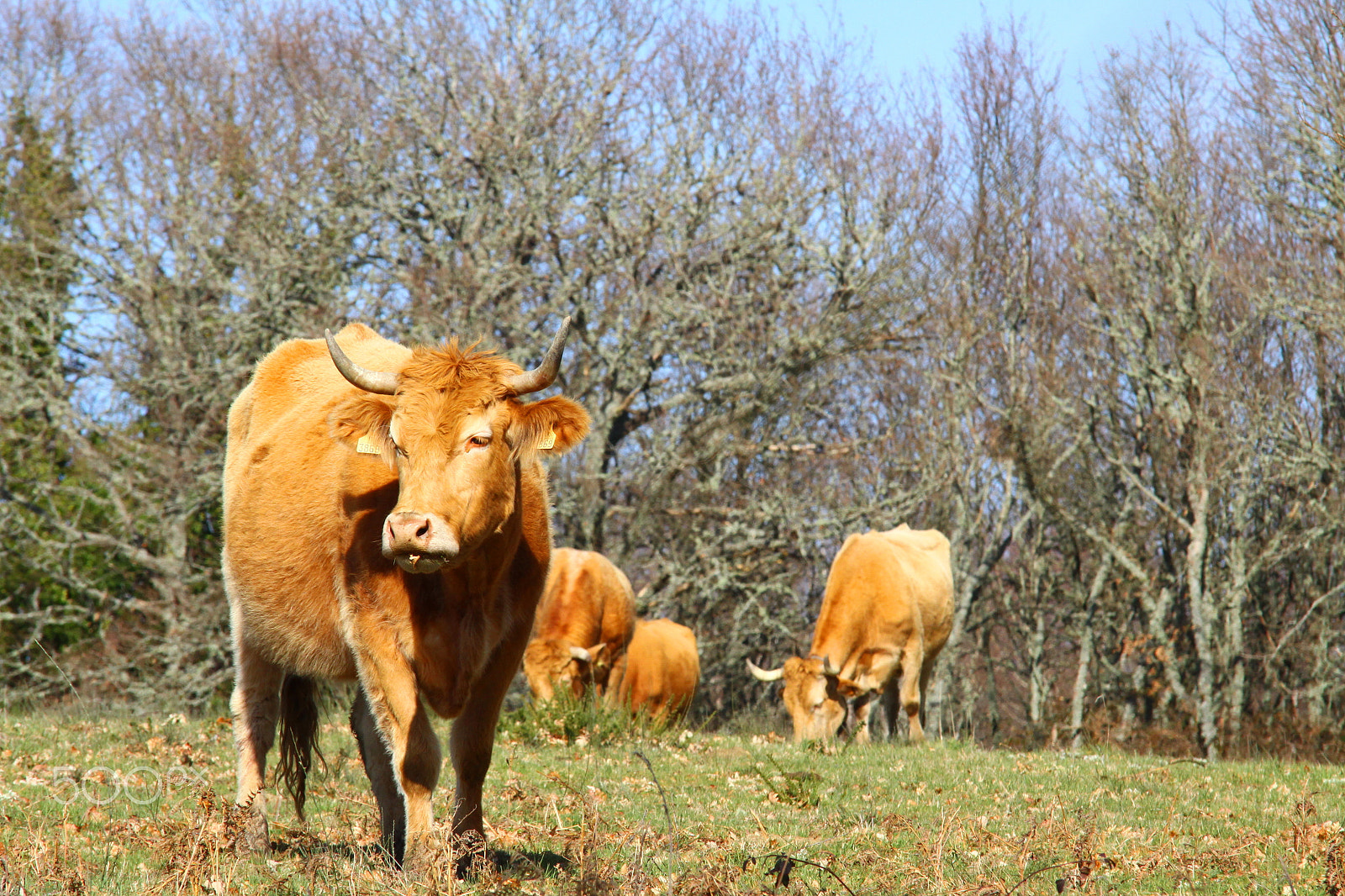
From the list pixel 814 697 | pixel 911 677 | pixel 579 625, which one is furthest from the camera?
pixel 579 625

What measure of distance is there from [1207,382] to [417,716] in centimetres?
1701

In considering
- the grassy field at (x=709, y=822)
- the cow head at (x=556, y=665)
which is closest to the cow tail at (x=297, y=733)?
the grassy field at (x=709, y=822)

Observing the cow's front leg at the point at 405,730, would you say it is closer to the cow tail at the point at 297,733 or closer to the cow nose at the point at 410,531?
the cow nose at the point at 410,531

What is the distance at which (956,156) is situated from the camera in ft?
73.6

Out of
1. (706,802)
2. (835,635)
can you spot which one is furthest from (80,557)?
(706,802)

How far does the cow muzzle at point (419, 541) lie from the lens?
416cm

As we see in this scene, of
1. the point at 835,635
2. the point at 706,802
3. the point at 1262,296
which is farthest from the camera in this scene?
the point at 1262,296

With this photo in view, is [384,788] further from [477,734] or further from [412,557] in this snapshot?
[412,557]

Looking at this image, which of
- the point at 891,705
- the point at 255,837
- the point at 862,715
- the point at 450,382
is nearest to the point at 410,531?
the point at 450,382

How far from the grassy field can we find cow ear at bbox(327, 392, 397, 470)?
1.48 metres

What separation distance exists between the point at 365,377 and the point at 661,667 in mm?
11400

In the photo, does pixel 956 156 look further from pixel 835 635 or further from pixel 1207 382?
pixel 835 635

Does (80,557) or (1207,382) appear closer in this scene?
(1207,382)

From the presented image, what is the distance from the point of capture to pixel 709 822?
6215mm
